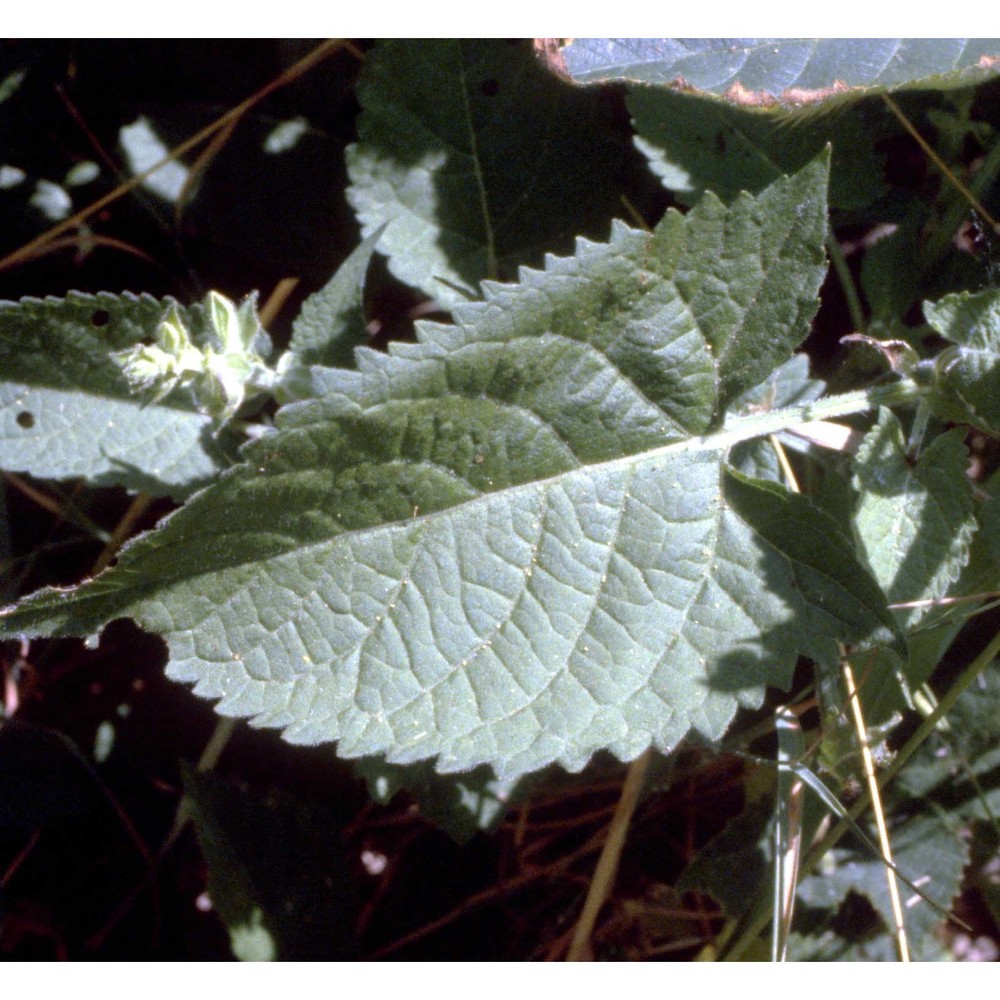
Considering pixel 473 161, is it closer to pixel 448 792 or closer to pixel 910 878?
pixel 448 792

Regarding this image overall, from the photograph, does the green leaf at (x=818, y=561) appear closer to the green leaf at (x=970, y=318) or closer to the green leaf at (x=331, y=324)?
the green leaf at (x=970, y=318)

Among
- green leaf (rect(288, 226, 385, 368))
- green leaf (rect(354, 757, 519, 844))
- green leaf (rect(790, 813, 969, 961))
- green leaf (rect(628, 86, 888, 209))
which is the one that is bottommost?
green leaf (rect(790, 813, 969, 961))

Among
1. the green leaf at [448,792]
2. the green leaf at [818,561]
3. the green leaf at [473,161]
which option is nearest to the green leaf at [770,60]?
the green leaf at [473,161]

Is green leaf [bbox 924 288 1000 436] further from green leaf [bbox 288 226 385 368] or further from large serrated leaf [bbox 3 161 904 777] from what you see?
green leaf [bbox 288 226 385 368]

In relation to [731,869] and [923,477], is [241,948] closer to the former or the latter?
[731,869]

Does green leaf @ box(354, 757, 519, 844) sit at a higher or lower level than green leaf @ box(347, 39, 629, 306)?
lower

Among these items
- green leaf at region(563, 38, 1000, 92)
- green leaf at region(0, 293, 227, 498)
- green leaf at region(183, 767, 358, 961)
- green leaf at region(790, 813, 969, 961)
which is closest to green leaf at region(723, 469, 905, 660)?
green leaf at region(563, 38, 1000, 92)
